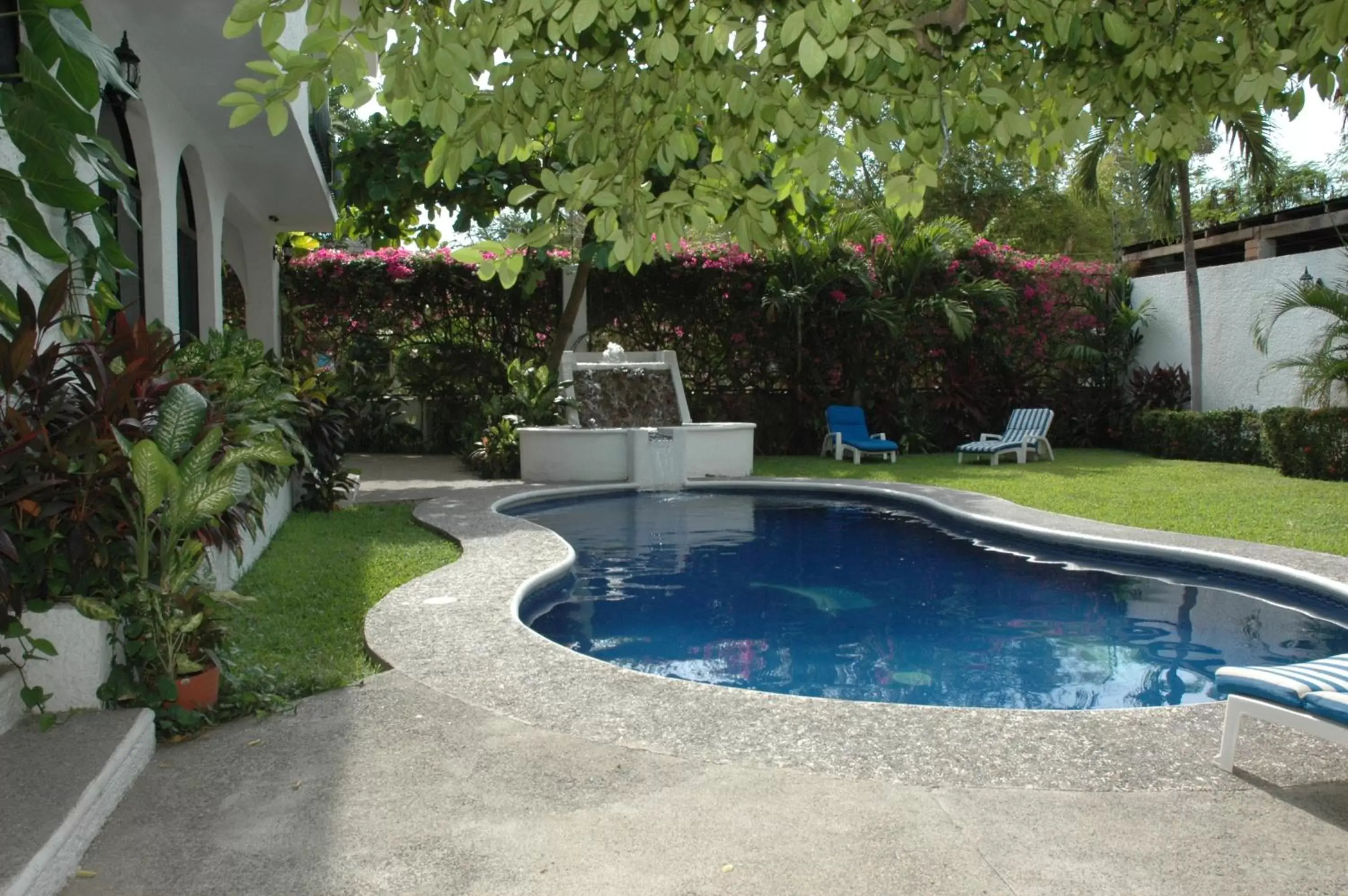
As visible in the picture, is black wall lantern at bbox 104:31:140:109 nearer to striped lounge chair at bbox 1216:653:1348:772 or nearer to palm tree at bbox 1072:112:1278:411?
striped lounge chair at bbox 1216:653:1348:772

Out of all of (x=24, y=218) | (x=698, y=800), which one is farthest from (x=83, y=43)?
(x=698, y=800)

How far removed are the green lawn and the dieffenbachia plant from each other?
23.0 feet

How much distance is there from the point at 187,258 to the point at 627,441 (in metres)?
5.72

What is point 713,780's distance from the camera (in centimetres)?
389

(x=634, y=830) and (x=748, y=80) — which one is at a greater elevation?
(x=748, y=80)

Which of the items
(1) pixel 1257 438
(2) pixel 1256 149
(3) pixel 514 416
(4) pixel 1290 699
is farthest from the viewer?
(2) pixel 1256 149

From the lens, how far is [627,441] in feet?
45.6

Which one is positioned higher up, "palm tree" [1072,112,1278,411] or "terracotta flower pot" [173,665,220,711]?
"palm tree" [1072,112,1278,411]

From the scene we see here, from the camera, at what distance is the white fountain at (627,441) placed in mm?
13789

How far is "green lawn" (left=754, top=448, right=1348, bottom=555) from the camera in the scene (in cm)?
1002

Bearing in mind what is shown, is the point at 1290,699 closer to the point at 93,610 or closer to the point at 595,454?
the point at 93,610

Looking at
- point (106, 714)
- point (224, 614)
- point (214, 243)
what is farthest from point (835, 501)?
point (106, 714)

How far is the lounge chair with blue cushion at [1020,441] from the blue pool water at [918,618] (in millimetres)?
5755

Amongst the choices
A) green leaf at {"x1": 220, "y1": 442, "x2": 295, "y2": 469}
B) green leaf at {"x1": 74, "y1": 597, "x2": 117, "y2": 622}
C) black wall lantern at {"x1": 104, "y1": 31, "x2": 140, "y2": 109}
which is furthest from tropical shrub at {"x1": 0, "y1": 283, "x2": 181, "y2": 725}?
black wall lantern at {"x1": 104, "y1": 31, "x2": 140, "y2": 109}
